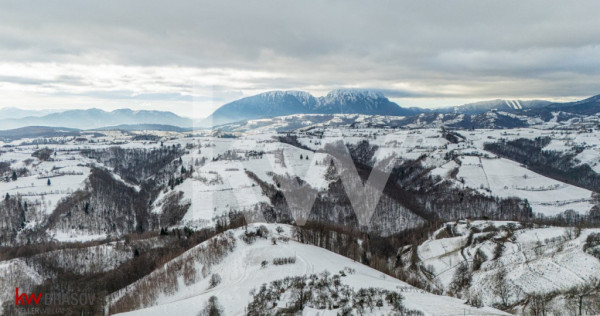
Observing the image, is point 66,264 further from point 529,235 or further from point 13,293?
point 529,235

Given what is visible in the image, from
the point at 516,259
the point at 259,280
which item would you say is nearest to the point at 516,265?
the point at 516,259

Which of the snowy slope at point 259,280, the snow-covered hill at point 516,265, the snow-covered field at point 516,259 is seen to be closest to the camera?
the snowy slope at point 259,280

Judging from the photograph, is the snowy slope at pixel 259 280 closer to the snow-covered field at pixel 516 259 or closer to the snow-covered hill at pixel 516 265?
the snow-covered hill at pixel 516 265

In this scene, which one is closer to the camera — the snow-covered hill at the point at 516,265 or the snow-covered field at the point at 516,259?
the snow-covered hill at the point at 516,265

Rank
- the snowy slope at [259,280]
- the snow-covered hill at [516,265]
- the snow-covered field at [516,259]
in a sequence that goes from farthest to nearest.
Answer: the snow-covered field at [516,259]
the snow-covered hill at [516,265]
the snowy slope at [259,280]

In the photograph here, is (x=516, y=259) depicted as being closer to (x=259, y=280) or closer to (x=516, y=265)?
(x=516, y=265)

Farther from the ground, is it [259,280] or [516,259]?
[259,280]

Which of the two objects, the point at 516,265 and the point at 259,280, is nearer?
the point at 259,280

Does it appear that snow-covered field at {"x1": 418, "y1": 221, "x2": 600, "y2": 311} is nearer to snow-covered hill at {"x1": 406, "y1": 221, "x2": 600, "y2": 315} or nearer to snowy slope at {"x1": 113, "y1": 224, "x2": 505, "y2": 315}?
snow-covered hill at {"x1": 406, "y1": 221, "x2": 600, "y2": 315}

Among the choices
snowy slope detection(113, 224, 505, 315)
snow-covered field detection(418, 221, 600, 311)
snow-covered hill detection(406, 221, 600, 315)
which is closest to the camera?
snowy slope detection(113, 224, 505, 315)

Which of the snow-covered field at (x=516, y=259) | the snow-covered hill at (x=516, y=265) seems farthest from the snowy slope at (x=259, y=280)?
the snow-covered field at (x=516, y=259)

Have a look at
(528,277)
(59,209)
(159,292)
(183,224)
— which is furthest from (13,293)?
(528,277)

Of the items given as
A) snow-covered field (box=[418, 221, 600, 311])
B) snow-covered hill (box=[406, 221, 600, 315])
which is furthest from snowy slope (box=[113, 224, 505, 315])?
snow-covered field (box=[418, 221, 600, 311])
